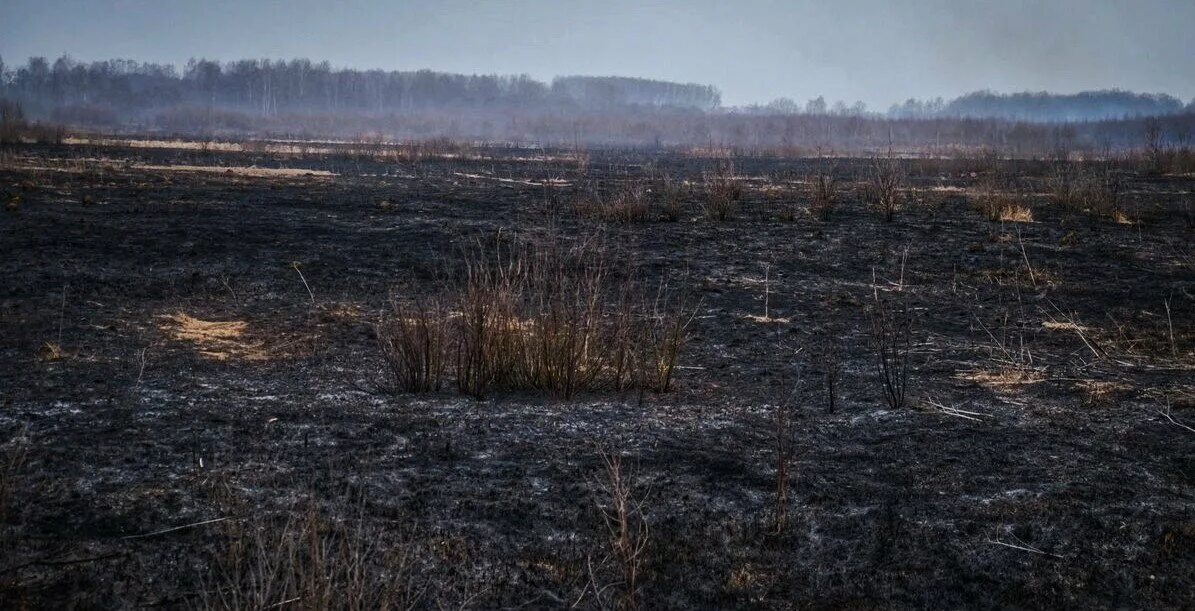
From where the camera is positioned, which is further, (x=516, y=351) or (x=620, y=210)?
(x=620, y=210)

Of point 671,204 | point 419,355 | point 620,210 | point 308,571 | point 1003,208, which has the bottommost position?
point 308,571

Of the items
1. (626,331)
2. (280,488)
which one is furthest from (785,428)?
(280,488)

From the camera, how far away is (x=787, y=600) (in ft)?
10.1

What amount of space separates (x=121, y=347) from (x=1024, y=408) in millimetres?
5681

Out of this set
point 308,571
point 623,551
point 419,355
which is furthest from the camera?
A: point 419,355

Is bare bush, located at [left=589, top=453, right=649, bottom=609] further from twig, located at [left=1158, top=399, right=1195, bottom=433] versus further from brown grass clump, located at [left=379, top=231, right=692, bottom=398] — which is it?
twig, located at [left=1158, top=399, right=1195, bottom=433]

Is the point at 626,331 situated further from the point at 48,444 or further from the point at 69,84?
the point at 69,84

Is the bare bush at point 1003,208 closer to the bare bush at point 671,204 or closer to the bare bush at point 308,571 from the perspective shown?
the bare bush at point 671,204

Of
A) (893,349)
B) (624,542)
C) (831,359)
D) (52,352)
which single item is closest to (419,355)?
(624,542)

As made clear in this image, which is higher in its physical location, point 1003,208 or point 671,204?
point 1003,208

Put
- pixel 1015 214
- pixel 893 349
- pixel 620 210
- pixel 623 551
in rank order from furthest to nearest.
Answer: pixel 1015 214, pixel 620 210, pixel 893 349, pixel 623 551

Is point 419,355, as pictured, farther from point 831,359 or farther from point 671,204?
point 671,204

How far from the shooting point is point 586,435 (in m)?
4.65

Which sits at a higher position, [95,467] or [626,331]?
[626,331]
